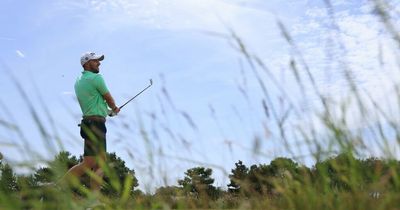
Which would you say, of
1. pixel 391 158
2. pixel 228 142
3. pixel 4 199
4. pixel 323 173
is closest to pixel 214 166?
pixel 228 142

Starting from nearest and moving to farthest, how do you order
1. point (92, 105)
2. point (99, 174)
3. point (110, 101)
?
point (99, 174) < point (92, 105) < point (110, 101)

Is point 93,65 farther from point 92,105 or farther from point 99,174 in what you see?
point 99,174

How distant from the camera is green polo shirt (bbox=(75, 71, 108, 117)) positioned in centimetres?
757

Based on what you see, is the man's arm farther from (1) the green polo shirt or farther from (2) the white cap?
(2) the white cap

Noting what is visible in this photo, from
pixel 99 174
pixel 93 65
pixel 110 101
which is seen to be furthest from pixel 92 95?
pixel 99 174

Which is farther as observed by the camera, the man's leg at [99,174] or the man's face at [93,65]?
the man's face at [93,65]

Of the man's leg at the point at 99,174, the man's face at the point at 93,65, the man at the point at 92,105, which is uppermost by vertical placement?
the man's face at the point at 93,65

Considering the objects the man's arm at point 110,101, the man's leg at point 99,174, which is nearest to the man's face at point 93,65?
the man's arm at point 110,101

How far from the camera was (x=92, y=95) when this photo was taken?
25.0 feet

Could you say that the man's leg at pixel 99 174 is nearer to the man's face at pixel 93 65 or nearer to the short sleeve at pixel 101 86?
the short sleeve at pixel 101 86

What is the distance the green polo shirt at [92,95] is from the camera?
7.57 m

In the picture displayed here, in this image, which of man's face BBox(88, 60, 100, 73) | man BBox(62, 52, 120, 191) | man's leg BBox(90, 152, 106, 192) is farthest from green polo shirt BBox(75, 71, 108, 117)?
man's leg BBox(90, 152, 106, 192)

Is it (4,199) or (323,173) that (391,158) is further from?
(4,199)

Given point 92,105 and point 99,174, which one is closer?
point 99,174
